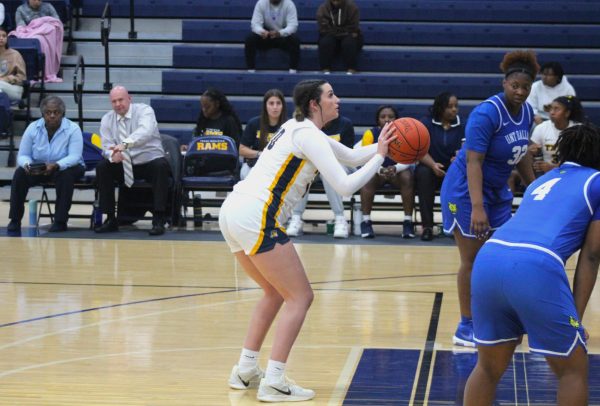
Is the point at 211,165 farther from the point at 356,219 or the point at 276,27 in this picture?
the point at 276,27

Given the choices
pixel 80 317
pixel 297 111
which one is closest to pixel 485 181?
pixel 297 111

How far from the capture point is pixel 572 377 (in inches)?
141

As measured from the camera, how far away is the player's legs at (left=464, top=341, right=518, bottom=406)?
372 cm

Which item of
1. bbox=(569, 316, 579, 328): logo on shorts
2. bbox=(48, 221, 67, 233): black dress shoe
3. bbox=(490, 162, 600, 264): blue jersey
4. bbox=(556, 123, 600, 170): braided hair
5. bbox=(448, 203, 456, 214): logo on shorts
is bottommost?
bbox=(48, 221, 67, 233): black dress shoe

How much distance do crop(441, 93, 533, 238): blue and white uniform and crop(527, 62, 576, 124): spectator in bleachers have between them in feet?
20.7

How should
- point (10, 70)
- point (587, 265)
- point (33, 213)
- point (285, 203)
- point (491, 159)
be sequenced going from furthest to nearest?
point (10, 70), point (33, 213), point (491, 159), point (285, 203), point (587, 265)

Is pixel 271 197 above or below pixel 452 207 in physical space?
above

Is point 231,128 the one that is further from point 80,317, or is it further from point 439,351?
point 439,351

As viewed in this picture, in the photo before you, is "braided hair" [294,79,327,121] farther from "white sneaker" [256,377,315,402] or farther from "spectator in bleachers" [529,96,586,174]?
"spectator in bleachers" [529,96,586,174]

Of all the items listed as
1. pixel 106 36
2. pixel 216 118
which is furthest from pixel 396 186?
pixel 106 36

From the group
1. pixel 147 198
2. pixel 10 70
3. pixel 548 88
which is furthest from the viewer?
pixel 10 70

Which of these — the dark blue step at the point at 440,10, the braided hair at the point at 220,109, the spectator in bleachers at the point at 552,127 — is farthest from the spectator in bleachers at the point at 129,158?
the dark blue step at the point at 440,10

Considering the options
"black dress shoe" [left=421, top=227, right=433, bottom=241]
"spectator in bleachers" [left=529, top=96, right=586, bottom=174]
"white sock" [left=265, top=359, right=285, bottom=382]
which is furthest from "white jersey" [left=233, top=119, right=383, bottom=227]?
"black dress shoe" [left=421, top=227, right=433, bottom=241]

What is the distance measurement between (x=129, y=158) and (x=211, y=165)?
0.89 meters
